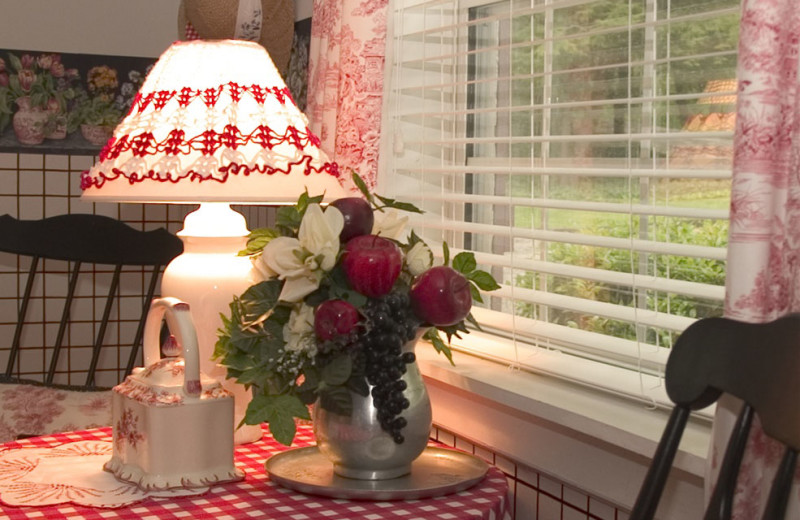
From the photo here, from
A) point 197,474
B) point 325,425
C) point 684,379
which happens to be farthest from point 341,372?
point 684,379

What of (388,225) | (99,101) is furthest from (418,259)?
(99,101)

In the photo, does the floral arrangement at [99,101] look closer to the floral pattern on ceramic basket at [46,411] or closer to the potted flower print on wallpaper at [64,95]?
the potted flower print on wallpaper at [64,95]

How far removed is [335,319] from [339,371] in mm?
75

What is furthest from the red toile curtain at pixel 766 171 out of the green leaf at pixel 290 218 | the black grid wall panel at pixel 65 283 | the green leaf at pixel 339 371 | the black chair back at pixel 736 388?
the black grid wall panel at pixel 65 283

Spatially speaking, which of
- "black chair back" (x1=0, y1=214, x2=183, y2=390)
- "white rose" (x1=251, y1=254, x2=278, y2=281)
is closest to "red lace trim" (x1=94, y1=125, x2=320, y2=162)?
"white rose" (x1=251, y1=254, x2=278, y2=281)

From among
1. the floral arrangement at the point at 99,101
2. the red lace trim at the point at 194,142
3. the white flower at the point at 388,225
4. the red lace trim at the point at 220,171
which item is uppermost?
the floral arrangement at the point at 99,101

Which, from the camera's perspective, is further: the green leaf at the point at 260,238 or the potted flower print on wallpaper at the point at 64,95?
the potted flower print on wallpaper at the point at 64,95

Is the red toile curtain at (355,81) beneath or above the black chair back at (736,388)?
above

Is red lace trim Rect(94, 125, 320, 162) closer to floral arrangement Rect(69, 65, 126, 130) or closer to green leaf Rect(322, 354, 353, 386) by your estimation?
green leaf Rect(322, 354, 353, 386)

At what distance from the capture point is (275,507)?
1.34 meters

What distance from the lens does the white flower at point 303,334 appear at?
4.41 feet

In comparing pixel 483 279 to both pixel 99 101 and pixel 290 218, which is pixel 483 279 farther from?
pixel 99 101

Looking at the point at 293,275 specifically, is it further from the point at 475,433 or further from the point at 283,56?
the point at 283,56

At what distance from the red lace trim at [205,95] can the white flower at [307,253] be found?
336 millimetres
